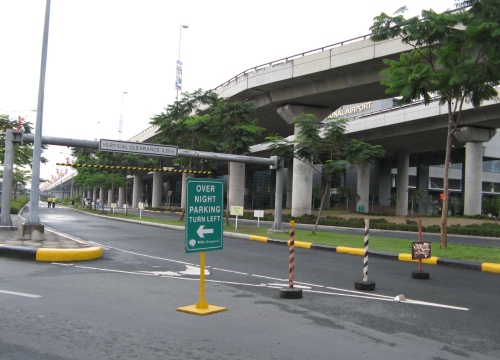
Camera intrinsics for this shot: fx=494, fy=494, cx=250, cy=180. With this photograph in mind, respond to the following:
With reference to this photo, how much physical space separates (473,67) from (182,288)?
41.2 feet

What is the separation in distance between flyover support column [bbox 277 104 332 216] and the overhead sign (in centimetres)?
1603

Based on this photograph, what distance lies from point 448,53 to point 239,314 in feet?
44.0

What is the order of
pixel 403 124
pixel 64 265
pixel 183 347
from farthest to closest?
pixel 403 124 → pixel 64 265 → pixel 183 347

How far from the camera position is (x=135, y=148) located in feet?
65.9

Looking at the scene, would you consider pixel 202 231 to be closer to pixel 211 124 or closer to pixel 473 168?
pixel 211 124

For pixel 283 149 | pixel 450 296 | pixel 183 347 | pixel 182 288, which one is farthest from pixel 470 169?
pixel 183 347

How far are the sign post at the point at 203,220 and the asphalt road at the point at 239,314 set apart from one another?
343mm

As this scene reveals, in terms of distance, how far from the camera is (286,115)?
36.1m

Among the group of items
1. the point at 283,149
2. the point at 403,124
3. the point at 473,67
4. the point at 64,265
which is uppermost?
the point at 403,124

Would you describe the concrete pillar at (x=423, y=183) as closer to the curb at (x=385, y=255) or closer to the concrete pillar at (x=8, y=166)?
the curb at (x=385, y=255)

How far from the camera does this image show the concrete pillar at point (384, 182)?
227 feet

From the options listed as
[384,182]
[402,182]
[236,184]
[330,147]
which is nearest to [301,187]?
[236,184]

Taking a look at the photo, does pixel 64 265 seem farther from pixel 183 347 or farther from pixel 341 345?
pixel 341 345

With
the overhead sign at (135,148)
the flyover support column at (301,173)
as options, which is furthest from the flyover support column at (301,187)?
the overhead sign at (135,148)
